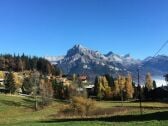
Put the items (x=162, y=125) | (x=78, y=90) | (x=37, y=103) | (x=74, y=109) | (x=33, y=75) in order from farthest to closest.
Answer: (x=78, y=90), (x=33, y=75), (x=37, y=103), (x=74, y=109), (x=162, y=125)

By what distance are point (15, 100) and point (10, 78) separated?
98.7 ft

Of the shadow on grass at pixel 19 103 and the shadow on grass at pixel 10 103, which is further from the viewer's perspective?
the shadow on grass at pixel 19 103

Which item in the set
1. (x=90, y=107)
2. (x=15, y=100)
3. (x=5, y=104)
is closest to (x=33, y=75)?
(x=15, y=100)

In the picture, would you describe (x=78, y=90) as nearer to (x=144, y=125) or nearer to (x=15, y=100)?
(x=15, y=100)

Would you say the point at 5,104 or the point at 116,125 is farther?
the point at 5,104

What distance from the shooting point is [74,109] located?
11500cm

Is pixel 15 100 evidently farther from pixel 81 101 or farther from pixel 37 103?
pixel 81 101

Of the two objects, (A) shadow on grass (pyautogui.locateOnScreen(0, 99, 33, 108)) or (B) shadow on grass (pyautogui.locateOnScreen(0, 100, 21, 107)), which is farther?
(A) shadow on grass (pyautogui.locateOnScreen(0, 99, 33, 108))

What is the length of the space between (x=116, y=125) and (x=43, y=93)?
126 m

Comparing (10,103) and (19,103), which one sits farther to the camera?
(19,103)

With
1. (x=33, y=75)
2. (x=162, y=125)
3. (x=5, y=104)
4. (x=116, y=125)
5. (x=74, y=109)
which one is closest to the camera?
(x=162, y=125)

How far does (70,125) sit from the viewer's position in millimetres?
42000

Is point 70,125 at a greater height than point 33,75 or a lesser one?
lesser

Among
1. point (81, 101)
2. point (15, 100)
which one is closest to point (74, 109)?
point (81, 101)
